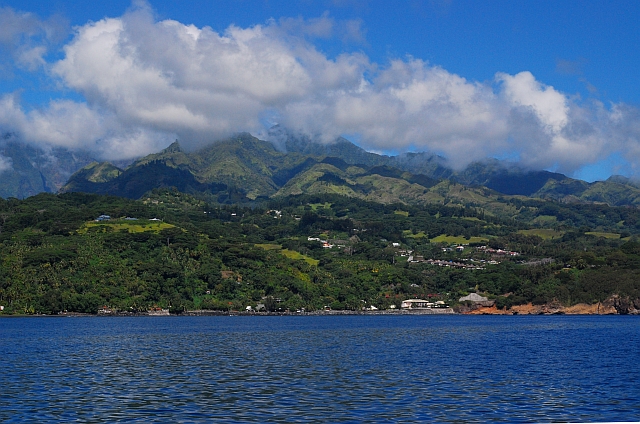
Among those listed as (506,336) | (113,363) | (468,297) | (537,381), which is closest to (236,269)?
(468,297)

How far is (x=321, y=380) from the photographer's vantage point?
4881 centimetres

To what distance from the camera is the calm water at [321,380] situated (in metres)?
36.8

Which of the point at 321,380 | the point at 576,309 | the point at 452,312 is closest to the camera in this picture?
the point at 321,380

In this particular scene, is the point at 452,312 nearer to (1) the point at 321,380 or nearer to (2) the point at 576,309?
(2) the point at 576,309

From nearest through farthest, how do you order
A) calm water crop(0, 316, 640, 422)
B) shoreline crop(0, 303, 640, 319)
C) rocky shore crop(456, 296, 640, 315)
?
1. calm water crop(0, 316, 640, 422)
2. shoreline crop(0, 303, 640, 319)
3. rocky shore crop(456, 296, 640, 315)

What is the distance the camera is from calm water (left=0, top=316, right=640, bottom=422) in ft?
121

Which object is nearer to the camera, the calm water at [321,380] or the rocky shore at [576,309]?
the calm water at [321,380]

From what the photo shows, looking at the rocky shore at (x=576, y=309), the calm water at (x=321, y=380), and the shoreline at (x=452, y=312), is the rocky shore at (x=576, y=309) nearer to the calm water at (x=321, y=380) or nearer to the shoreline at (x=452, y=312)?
the shoreline at (x=452, y=312)

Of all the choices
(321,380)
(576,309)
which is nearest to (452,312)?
(576,309)

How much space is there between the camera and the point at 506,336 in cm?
9450

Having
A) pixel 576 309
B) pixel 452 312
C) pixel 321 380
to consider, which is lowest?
pixel 321 380

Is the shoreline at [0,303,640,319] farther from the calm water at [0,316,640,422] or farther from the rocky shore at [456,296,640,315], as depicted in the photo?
the calm water at [0,316,640,422]

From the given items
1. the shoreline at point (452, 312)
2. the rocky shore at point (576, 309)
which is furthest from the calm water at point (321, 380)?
the rocky shore at point (576, 309)

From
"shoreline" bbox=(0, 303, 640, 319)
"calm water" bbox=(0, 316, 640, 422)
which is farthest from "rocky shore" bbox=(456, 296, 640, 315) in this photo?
"calm water" bbox=(0, 316, 640, 422)
